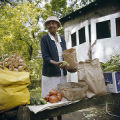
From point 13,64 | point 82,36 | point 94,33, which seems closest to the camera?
point 13,64

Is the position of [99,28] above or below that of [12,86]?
above

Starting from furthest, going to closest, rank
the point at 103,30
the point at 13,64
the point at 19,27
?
1. the point at 19,27
2. the point at 103,30
3. the point at 13,64

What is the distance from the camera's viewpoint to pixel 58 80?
2.57 meters

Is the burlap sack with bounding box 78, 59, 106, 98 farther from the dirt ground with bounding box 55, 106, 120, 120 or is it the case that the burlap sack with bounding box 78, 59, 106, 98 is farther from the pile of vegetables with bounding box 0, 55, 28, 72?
the dirt ground with bounding box 55, 106, 120, 120

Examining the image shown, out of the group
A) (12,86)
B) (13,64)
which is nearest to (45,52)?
(13,64)

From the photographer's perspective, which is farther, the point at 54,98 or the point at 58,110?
the point at 54,98

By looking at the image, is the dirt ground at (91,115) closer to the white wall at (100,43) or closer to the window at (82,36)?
the white wall at (100,43)

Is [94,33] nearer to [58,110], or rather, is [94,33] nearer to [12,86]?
[58,110]

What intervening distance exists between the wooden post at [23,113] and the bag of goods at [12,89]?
6 cm

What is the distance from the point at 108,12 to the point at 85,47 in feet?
6.56

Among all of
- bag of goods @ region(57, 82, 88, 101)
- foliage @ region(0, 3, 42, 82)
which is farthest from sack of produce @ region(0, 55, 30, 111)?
foliage @ region(0, 3, 42, 82)

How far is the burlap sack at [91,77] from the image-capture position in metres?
1.95

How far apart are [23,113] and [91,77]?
3.14 ft

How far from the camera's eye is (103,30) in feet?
23.2
